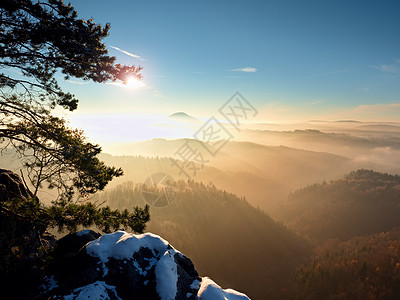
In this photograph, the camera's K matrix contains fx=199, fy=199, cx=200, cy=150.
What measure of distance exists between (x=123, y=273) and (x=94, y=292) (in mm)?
1166

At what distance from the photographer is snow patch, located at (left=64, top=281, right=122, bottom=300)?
21.3 ft

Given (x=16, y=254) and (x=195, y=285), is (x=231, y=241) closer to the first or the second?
(x=195, y=285)

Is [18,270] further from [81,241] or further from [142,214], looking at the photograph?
[142,214]

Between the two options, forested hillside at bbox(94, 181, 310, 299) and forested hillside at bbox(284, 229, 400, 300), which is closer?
forested hillside at bbox(284, 229, 400, 300)

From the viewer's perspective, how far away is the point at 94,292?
6.72 metres

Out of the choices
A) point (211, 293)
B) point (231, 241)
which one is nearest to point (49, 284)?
point (211, 293)

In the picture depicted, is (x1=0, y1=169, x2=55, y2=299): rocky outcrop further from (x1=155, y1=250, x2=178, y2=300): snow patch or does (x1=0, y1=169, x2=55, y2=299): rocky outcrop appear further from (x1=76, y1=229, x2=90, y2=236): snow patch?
(x1=155, y1=250, x2=178, y2=300): snow patch

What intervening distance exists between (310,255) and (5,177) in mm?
233885

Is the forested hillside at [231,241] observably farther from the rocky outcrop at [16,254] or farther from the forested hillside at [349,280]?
the rocky outcrop at [16,254]

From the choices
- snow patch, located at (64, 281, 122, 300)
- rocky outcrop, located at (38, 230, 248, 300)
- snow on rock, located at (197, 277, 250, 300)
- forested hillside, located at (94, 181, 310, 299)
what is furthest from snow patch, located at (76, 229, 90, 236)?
forested hillside, located at (94, 181, 310, 299)

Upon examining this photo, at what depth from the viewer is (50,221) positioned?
29.4 feet

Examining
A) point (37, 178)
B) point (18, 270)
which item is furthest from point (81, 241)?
point (37, 178)

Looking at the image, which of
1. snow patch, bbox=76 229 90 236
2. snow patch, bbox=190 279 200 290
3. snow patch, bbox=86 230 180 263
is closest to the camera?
snow patch, bbox=86 230 180 263

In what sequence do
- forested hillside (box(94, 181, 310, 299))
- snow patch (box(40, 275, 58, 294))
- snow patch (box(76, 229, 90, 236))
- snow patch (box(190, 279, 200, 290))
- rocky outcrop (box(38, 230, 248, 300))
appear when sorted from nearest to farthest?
rocky outcrop (box(38, 230, 248, 300))
snow patch (box(40, 275, 58, 294))
snow patch (box(190, 279, 200, 290))
snow patch (box(76, 229, 90, 236))
forested hillside (box(94, 181, 310, 299))
